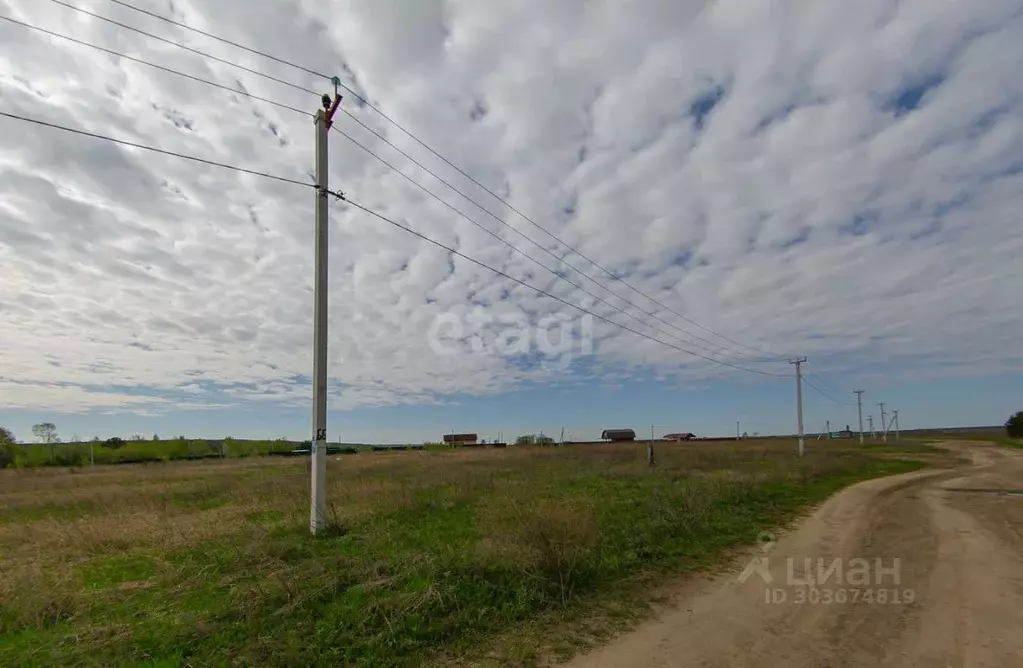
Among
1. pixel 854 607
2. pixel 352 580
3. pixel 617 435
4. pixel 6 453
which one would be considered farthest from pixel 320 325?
pixel 617 435

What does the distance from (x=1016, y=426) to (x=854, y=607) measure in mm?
104289

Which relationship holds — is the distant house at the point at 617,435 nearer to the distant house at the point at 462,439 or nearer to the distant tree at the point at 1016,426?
the distant house at the point at 462,439

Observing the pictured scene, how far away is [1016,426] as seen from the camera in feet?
265

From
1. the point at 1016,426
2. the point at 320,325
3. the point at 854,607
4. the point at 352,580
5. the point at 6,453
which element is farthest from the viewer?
the point at 1016,426

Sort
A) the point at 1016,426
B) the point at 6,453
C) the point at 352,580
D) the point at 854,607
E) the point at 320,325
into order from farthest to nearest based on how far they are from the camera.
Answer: the point at 1016,426 < the point at 6,453 < the point at 320,325 < the point at 352,580 < the point at 854,607

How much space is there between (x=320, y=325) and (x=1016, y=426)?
4219 inches

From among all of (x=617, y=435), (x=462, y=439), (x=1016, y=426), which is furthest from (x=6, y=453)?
(x=1016, y=426)

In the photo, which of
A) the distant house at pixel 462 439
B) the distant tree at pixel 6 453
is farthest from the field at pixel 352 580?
the distant house at pixel 462 439

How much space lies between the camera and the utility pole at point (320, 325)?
1028 centimetres

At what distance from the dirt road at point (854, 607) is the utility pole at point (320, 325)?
6.78m

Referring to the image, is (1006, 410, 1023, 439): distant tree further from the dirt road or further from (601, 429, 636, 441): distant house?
the dirt road

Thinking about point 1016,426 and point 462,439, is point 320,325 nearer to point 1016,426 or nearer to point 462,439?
point 462,439

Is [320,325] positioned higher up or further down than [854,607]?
higher up

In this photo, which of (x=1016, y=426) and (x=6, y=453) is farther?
(x=1016, y=426)
